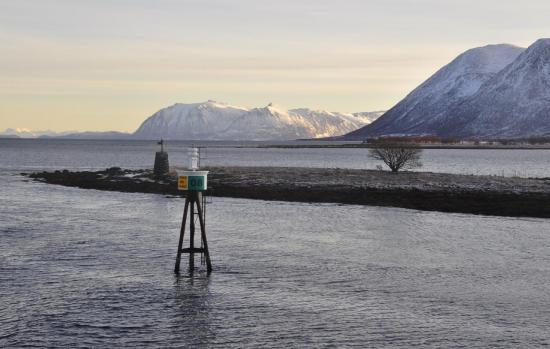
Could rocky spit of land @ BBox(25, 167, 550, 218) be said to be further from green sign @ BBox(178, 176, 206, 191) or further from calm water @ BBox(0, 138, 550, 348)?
green sign @ BBox(178, 176, 206, 191)

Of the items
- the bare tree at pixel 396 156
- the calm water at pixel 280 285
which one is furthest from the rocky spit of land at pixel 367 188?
the calm water at pixel 280 285

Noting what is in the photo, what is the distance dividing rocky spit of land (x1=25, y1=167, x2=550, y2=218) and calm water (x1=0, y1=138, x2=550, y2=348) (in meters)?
9.18

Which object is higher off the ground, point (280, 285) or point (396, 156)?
point (396, 156)

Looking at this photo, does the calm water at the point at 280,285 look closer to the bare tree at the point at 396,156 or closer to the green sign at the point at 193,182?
the green sign at the point at 193,182

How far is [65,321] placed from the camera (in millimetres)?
18875

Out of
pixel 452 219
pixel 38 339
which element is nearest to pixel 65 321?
pixel 38 339

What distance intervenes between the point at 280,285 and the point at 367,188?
37.9 m

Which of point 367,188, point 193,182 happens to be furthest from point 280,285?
point 367,188

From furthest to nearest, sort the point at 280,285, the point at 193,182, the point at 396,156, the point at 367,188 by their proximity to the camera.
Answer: the point at 396,156
the point at 367,188
the point at 193,182
the point at 280,285

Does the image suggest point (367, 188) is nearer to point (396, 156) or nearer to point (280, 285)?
point (396, 156)

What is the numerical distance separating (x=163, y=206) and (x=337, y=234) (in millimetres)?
18567

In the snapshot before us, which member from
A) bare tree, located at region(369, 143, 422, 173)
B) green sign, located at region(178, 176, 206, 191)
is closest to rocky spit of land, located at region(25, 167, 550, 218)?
bare tree, located at region(369, 143, 422, 173)

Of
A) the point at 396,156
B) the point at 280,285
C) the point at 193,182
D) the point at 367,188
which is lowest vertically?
the point at 280,285

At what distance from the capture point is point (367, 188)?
60.5m
